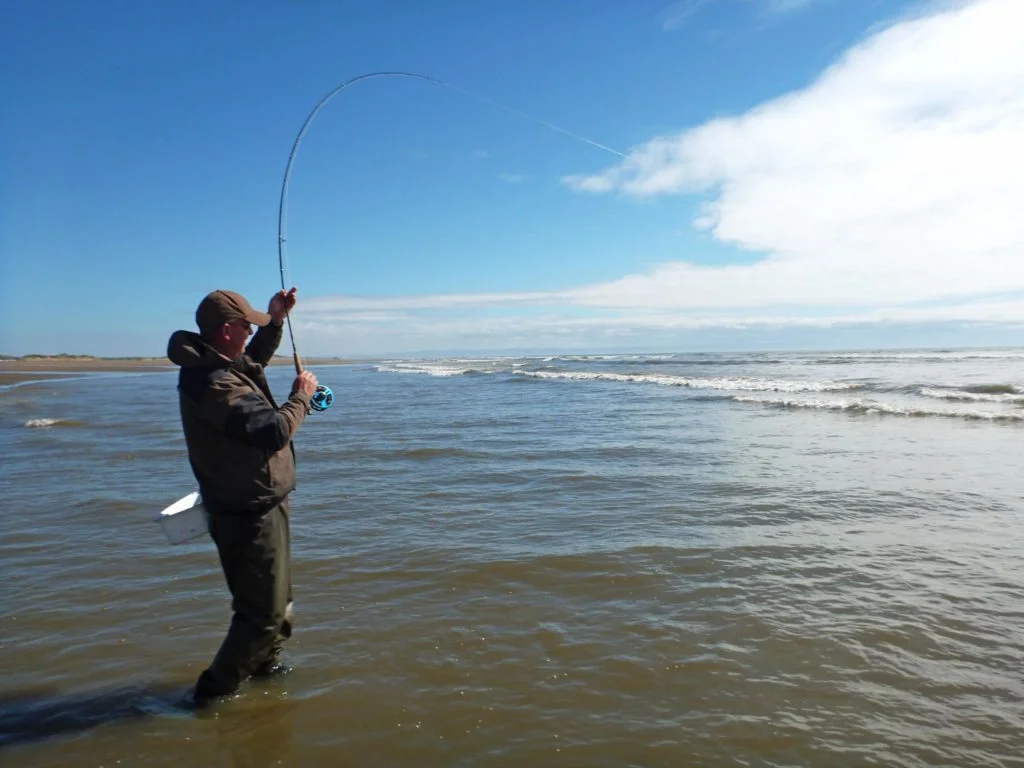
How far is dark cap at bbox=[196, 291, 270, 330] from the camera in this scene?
135 inches

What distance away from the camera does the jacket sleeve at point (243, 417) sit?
3221mm

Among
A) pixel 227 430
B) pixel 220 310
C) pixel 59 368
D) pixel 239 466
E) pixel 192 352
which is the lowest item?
pixel 239 466

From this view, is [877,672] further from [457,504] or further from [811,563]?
[457,504]

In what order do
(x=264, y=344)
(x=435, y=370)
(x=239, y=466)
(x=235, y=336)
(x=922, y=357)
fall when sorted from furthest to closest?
1. (x=922, y=357)
2. (x=435, y=370)
3. (x=264, y=344)
4. (x=235, y=336)
5. (x=239, y=466)

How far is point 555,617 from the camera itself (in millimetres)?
4520

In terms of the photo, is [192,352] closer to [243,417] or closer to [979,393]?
[243,417]

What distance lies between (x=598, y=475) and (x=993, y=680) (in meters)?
5.77

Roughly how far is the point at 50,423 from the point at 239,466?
15992mm

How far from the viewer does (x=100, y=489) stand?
8.73m

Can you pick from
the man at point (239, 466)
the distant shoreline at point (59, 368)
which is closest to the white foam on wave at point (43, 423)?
the distant shoreline at point (59, 368)

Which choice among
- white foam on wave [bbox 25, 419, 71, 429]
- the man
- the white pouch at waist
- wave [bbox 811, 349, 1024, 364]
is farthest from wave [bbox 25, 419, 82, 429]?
wave [bbox 811, 349, 1024, 364]

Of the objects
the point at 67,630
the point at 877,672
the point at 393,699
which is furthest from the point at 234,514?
the point at 877,672

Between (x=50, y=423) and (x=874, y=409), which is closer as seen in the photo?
(x=50, y=423)

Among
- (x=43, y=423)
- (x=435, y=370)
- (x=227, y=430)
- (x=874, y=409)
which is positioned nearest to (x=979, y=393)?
(x=874, y=409)
